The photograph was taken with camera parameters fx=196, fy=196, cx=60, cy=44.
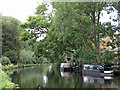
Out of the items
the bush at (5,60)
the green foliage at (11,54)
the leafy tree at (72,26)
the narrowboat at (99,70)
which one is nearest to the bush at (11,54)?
the green foliage at (11,54)

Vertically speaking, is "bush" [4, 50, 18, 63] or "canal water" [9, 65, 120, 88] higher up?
"bush" [4, 50, 18, 63]

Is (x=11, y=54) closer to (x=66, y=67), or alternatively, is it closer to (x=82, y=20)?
(x=66, y=67)

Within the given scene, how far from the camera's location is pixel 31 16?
36.3m

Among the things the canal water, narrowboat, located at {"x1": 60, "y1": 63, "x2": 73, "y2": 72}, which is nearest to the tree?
the canal water

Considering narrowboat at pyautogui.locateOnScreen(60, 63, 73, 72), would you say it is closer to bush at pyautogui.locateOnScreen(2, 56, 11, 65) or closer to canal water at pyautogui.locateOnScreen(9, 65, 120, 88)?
canal water at pyautogui.locateOnScreen(9, 65, 120, 88)

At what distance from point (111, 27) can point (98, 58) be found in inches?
219

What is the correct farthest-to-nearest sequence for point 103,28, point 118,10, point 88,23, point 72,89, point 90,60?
point 90,60 → point 88,23 → point 103,28 → point 118,10 → point 72,89

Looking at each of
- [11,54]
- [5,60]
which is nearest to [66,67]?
[5,60]

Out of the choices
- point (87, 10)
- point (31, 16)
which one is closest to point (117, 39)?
point (87, 10)

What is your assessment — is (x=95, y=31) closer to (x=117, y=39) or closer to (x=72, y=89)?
(x=117, y=39)

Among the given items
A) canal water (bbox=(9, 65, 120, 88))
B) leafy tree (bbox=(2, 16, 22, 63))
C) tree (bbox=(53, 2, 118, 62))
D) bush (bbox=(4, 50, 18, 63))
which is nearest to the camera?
canal water (bbox=(9, 65, 120, 88))

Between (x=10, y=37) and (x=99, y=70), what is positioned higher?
(x=10, y=37)

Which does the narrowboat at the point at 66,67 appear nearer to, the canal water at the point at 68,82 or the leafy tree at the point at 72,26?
the leafy tree at the point at 72,26

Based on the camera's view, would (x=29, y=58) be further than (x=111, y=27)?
Yes
